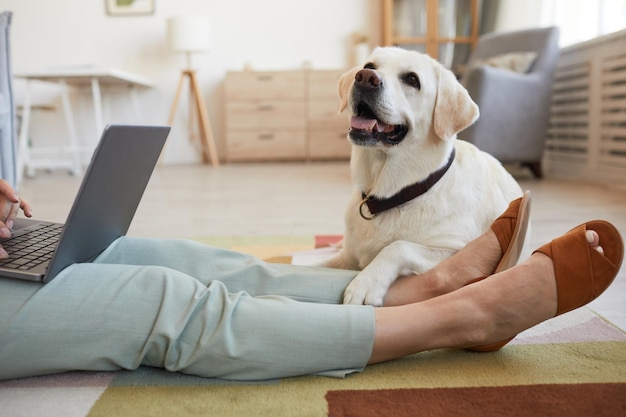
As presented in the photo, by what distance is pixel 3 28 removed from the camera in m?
2.89

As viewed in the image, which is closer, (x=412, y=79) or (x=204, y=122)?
(x=412, y=79)

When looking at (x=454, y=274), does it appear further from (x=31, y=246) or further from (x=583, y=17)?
(x=583, y=17)

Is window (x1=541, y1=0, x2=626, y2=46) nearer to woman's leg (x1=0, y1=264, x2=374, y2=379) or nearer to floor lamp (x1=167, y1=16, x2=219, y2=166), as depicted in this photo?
floor lamp (x1=167, y1=16, x2=219, y2=166)

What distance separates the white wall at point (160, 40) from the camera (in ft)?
21.1

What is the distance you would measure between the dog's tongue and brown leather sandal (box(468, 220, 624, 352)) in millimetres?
571

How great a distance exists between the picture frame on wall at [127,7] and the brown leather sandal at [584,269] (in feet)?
20.7

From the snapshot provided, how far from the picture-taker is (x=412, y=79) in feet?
4.76

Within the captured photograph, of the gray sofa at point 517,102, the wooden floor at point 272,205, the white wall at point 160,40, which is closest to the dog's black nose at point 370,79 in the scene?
the wooden floor at point 272,205

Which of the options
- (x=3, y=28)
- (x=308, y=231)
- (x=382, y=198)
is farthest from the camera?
(x=3, y=28)

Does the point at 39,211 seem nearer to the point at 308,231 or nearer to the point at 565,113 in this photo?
the point at 308,231

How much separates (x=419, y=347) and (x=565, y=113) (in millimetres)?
4328

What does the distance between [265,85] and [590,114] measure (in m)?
3.27

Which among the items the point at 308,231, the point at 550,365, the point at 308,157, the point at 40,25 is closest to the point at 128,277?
the point at 550,365

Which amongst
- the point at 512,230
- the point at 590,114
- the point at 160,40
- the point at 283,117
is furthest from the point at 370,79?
the point at 160,40
